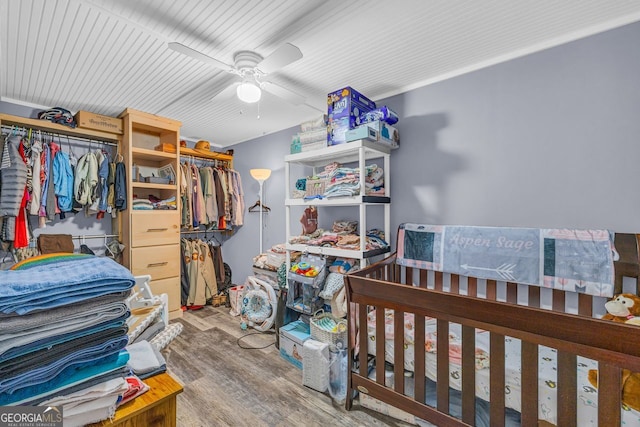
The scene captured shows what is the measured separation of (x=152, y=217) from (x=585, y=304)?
11.8 feet

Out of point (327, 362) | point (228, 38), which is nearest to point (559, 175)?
point (327, 362)

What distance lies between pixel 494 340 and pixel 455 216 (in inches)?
41.4

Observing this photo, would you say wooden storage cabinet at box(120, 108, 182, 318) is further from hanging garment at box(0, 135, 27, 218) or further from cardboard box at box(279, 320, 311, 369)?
cardboard box at box(279, 320, 311, 369)

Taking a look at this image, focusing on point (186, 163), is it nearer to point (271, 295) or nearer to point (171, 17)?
point (271, 295)

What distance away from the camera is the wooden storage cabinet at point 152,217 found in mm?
2850

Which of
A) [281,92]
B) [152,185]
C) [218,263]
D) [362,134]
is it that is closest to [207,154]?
[152,185]

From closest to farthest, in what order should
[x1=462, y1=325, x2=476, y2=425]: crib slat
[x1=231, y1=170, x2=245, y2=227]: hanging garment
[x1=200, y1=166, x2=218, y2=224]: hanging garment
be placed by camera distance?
[x1=462, y1=325, x2=476, y2=425]: crib slat → [x1=200, y1=166, x2=218, y2=224]: hanging garment → [x1=231, y1=170, x2=245, y2=227]: hanging garment

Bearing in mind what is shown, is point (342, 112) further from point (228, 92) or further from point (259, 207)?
point (259, 207)

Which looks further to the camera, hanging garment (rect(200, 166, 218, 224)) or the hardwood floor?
hanging garment (rect(200, 166, 218, 224))

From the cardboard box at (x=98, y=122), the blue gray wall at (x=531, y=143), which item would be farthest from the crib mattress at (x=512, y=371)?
the cardboard box at (x=98, y=122)

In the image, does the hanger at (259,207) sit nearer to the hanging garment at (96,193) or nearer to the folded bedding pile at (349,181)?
the folded bedding pile at (349,181)

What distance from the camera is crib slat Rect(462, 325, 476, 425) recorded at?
1268mm

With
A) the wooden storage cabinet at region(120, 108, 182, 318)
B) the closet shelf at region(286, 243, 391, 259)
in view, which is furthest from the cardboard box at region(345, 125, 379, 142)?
the wooden storage cabinet at region(120, 108, 182, 318)

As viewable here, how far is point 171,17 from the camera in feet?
4.77
